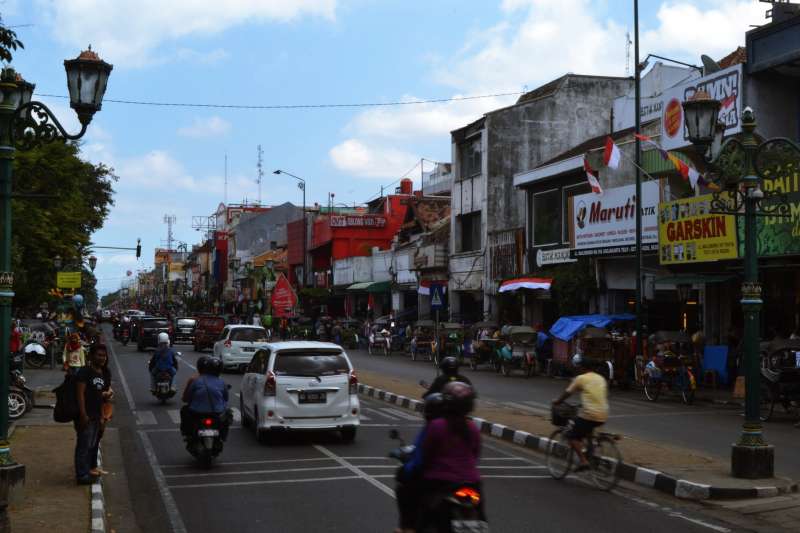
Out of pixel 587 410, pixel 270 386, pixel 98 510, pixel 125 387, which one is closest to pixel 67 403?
pixel 98 510

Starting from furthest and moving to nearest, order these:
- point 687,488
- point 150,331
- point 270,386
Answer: point 150,331
point 270,386
point 687,488

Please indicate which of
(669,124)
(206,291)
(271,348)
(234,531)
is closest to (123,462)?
(271,348)

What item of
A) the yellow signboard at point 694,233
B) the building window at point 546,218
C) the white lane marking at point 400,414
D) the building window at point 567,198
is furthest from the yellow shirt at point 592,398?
the building window at point 546,218

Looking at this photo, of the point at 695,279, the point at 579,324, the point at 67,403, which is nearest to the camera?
the point at 67,403

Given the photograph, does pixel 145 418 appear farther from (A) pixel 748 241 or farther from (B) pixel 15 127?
(A) pixel 748 241

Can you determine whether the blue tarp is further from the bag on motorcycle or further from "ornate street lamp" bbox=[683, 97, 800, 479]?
the bag on motorcycle

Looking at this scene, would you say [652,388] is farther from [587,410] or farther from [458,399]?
[458,399]

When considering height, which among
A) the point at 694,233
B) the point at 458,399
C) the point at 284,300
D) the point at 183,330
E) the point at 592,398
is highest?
the point at 694,233

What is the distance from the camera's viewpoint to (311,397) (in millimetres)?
14703

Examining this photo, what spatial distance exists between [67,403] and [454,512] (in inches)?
263

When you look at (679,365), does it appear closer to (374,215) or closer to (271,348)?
(271,348)

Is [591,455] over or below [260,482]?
over

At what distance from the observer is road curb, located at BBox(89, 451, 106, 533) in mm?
8812

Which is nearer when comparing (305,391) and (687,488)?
(687,488)
